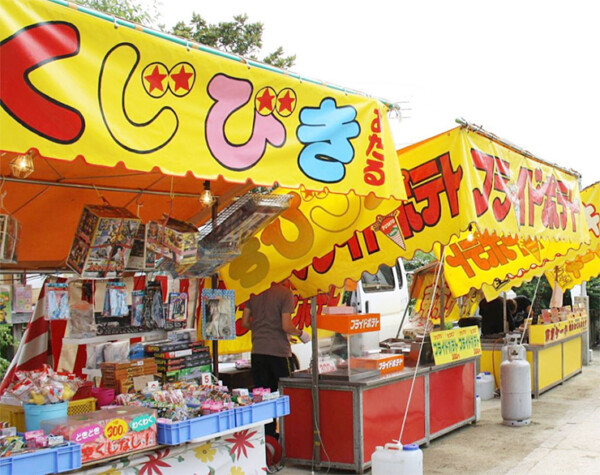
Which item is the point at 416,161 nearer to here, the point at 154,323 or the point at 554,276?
the point at 154,323

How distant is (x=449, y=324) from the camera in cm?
1110

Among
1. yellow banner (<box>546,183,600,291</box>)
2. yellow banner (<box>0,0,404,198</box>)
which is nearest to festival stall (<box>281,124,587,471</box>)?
yellow banner (<box>0,0,404,198</box>)

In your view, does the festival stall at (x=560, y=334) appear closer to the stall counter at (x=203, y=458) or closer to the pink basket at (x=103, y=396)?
the stall counter at (x=203, y=458)

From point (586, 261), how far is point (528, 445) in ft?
22.4

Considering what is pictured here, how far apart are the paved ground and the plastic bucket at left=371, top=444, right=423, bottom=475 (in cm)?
188

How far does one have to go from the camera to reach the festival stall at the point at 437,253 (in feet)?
19.4

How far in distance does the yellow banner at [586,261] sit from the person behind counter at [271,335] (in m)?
6.38

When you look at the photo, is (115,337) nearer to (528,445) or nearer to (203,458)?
(203,458)

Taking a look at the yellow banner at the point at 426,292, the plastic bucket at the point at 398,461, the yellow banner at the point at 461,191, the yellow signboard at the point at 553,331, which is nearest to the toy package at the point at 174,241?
the plastic bucket at the point at 398,461

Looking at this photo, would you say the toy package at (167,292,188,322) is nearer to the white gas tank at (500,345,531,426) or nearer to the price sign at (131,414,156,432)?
the price sign at (131,414,156,432)

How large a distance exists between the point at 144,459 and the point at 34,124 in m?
2.10

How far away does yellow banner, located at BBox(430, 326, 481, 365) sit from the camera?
763cm

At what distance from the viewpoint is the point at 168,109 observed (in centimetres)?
343

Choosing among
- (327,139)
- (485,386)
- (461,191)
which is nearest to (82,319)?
(327,139)
